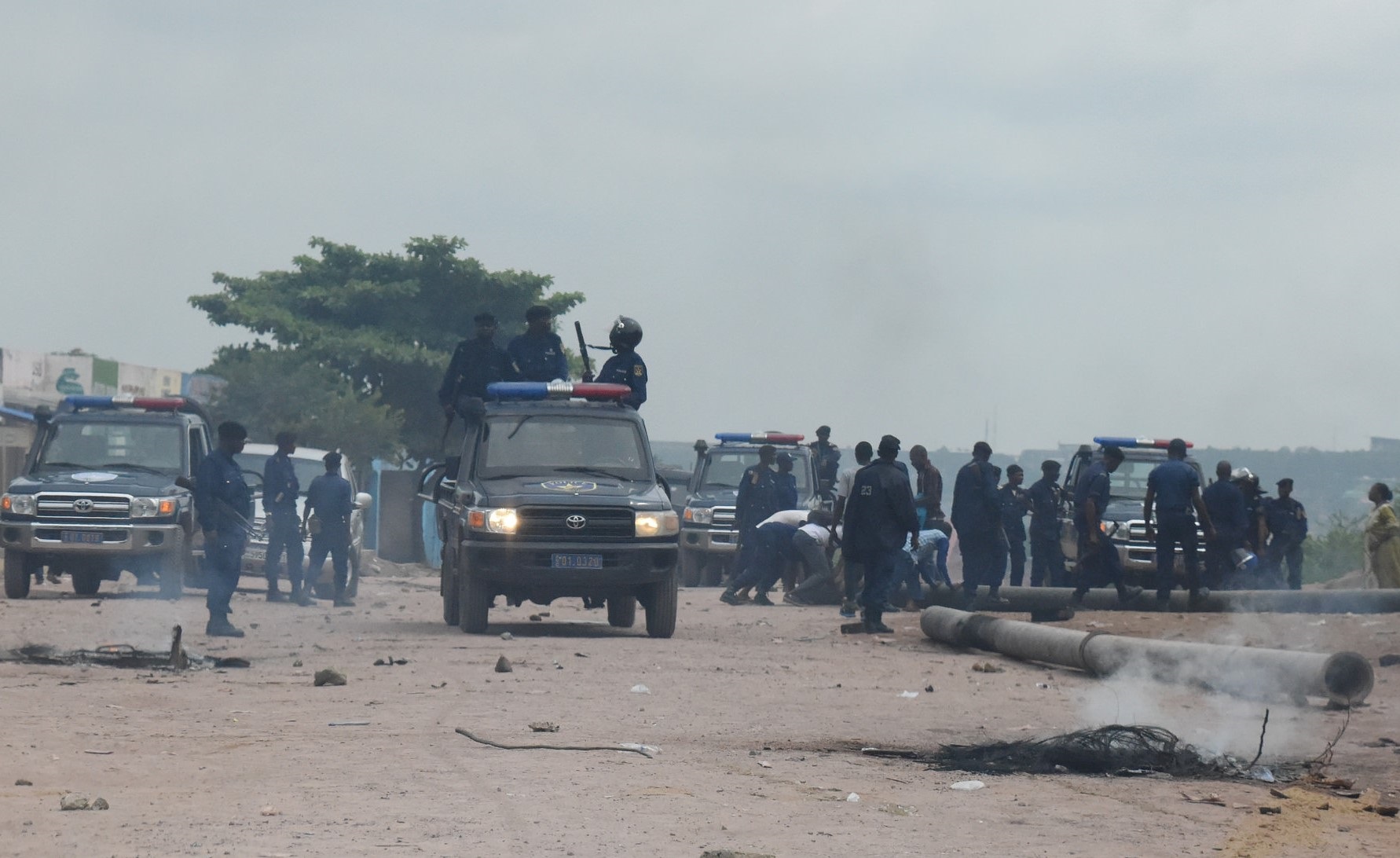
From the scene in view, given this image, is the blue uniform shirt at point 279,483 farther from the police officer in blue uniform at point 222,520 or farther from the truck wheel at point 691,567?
the truck wheel at point 691,567

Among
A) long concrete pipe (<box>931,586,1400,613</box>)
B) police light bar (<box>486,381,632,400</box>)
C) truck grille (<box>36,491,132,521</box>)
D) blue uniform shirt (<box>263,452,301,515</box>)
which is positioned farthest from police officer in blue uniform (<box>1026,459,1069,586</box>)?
truck grille (<box>36,491,132,521</box>)

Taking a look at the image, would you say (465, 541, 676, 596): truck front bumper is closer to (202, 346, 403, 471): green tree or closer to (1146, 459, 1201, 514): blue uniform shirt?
(1146, 459, 1201, 514): blue uniform shirt

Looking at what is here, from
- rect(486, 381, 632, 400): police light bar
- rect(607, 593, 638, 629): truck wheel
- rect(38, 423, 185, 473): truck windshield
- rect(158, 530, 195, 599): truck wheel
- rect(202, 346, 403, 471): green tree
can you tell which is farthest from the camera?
rect(202, 346, 403, 471): green tree

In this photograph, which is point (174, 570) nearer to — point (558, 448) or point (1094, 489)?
point (558, 448)

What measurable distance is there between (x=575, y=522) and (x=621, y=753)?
6.56 metres

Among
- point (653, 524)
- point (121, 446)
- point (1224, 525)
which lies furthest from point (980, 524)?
point (121, 446)

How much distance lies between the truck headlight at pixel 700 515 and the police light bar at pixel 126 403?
8.96m

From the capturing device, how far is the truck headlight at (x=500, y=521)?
14.2m

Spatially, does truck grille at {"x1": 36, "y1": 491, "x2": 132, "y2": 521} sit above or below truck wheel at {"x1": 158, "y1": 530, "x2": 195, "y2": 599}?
above

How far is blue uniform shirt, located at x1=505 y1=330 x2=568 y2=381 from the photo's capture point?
1586 cm

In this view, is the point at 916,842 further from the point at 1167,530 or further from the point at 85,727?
the point at 1167,530

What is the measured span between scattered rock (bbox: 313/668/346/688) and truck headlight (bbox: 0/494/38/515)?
9505 mm

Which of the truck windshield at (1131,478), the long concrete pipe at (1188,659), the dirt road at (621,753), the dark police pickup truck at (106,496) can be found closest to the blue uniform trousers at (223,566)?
the dirt road at (621,753)

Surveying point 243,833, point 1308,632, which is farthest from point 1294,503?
point 243,833
